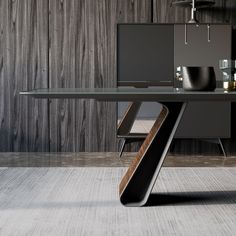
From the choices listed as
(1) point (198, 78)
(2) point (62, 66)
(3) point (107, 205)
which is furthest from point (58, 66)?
(3) point (107, 205)

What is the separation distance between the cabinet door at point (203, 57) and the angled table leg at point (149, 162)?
246 centimetres

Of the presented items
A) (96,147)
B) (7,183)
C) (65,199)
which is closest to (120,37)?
(96,147)

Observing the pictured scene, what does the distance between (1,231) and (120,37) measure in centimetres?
341

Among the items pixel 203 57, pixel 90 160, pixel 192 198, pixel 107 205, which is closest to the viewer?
pixel 107 205

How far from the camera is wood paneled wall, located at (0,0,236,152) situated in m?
5.55

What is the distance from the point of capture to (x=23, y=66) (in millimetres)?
5578

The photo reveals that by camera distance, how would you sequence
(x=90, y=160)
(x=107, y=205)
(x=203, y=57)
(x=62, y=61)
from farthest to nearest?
(x=62, y=61), (x=203, y=57), (x=90, y=160), (x=107, y=205)

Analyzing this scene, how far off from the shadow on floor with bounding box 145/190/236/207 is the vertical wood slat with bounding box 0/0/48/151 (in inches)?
106

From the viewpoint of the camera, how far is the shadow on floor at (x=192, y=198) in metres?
2.96

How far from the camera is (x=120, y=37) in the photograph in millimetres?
5477

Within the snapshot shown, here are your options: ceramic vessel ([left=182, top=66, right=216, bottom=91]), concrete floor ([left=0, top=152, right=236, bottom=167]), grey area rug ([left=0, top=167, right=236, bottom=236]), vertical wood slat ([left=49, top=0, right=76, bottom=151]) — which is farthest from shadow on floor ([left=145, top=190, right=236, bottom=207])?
vertical wood slat ([left=49, top=0, right=76, bottom=151])

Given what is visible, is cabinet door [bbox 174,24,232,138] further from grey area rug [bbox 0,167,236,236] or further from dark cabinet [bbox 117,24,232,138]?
grey area rug [bbox 0,167,236,236]

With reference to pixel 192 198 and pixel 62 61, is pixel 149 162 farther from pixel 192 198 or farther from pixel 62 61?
pixel 62 61

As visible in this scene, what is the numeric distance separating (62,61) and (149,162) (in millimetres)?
2877
